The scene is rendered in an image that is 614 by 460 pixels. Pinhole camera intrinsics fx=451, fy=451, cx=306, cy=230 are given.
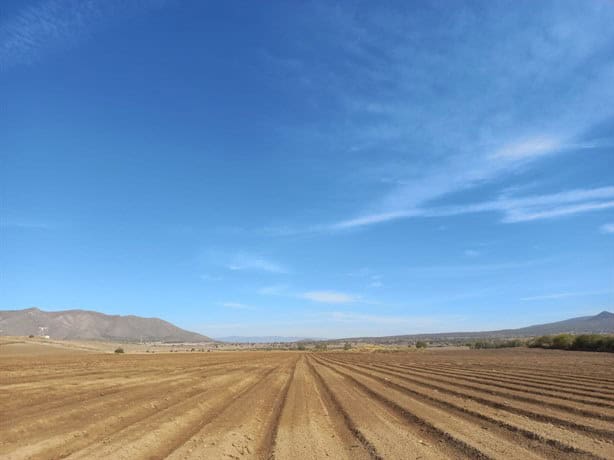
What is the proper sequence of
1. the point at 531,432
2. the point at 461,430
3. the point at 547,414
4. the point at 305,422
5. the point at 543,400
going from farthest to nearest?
the point at 543,400
the point at 547,414
the point at 305,422
the point at 461,430
the point at 531,432

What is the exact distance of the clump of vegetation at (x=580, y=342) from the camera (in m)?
68.1

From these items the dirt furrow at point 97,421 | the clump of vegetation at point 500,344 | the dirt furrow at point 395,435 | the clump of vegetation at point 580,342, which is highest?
the clump of vegetation at point 500,344

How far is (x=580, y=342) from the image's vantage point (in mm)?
74688

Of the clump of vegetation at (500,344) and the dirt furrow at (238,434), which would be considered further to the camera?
the clump of vegetation at (500,344)

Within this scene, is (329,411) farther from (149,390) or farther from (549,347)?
(549,347)

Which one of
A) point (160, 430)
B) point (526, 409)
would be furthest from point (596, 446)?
point (160, 430)

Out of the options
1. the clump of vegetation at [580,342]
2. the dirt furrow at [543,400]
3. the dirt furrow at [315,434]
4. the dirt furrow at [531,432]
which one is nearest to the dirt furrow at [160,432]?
the dirt furrow at [315,434]

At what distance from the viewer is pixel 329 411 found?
Result: 16094 millimetres

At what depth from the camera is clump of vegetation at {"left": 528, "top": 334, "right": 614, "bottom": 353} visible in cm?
6806

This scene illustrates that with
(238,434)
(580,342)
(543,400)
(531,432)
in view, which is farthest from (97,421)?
(580,342)

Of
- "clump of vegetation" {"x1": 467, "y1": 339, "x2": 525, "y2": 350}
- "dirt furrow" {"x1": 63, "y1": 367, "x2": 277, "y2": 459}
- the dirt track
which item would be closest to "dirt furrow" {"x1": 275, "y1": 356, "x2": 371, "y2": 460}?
the dirt track

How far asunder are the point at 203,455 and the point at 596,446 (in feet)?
29.3

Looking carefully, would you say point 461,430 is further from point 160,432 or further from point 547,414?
point 160,432

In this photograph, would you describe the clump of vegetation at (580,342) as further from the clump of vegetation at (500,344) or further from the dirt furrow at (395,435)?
the dirt furrow at (395,435)
